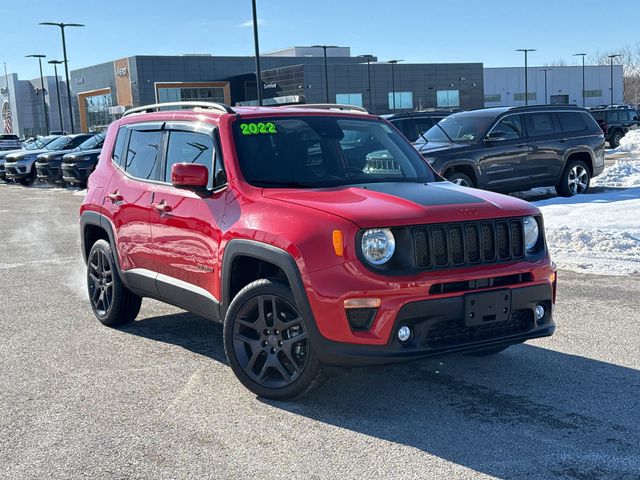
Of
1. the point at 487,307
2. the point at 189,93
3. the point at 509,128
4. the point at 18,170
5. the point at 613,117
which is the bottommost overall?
the point at 18,170

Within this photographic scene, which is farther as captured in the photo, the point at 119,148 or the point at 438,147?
the point at 438,147

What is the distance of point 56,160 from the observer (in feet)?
85.8

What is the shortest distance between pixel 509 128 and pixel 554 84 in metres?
100

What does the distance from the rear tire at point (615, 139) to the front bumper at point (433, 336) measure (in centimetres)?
3298

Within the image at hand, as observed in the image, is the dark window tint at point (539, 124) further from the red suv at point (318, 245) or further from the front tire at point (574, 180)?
the red suv at point (318, 245)

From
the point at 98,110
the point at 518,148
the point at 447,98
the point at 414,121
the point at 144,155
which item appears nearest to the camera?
the point at 144,155

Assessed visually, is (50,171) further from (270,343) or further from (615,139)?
(615,139)

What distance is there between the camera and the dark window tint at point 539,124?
603 inches

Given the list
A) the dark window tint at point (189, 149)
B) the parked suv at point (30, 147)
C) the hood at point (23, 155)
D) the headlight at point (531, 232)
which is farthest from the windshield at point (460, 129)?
the parked suv at point (30, 147)

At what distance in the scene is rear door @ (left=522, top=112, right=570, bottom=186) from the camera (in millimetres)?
15203

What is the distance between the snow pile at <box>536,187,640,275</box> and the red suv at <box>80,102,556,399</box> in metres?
3.84

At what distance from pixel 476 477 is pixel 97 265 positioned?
174 inches

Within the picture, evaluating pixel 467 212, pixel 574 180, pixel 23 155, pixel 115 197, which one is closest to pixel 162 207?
pixel 115 197

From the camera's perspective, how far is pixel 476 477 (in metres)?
3.81
